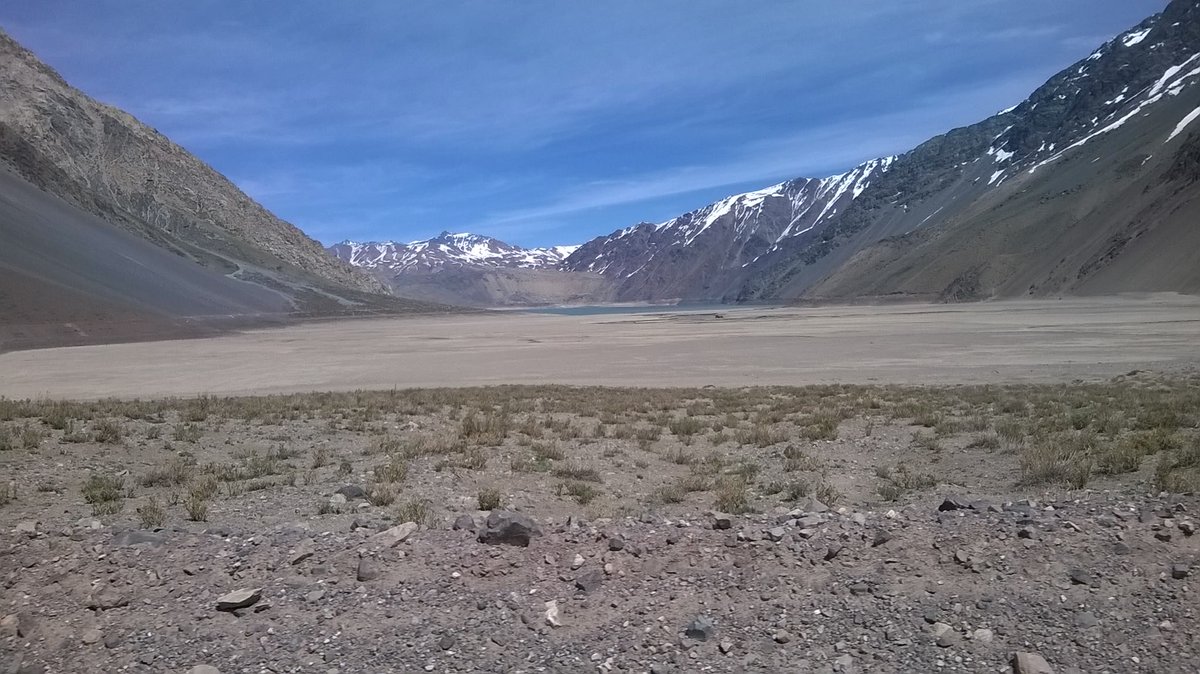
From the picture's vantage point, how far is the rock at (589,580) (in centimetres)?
554

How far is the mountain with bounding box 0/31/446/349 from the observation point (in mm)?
74062

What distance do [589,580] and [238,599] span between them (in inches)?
98.1

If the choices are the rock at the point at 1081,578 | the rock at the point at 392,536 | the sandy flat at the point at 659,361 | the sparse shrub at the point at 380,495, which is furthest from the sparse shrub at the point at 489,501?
the sandy flat at the point at 659,361

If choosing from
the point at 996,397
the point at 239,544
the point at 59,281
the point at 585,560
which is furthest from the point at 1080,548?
the point at 59,281

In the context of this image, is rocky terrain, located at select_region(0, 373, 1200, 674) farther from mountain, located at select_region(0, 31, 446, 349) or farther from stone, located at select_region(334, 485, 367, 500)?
mountain, located at select_region(0, 31, 446, 349)

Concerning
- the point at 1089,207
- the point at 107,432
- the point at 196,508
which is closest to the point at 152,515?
the point at 196,508

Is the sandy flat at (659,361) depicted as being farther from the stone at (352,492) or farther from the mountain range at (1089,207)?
the mountain range at (1089,207)

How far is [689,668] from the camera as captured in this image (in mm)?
4672

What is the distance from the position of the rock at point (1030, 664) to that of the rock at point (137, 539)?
625 centimetres

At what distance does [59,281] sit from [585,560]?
299 feet

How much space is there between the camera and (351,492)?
8820 mm

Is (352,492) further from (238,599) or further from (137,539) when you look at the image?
(238,599)

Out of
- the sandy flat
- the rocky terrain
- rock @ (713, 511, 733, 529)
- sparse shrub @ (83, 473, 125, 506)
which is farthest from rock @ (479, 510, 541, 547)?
the sandy flat

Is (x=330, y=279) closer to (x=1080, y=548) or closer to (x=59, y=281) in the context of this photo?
(x=59, y=281)
